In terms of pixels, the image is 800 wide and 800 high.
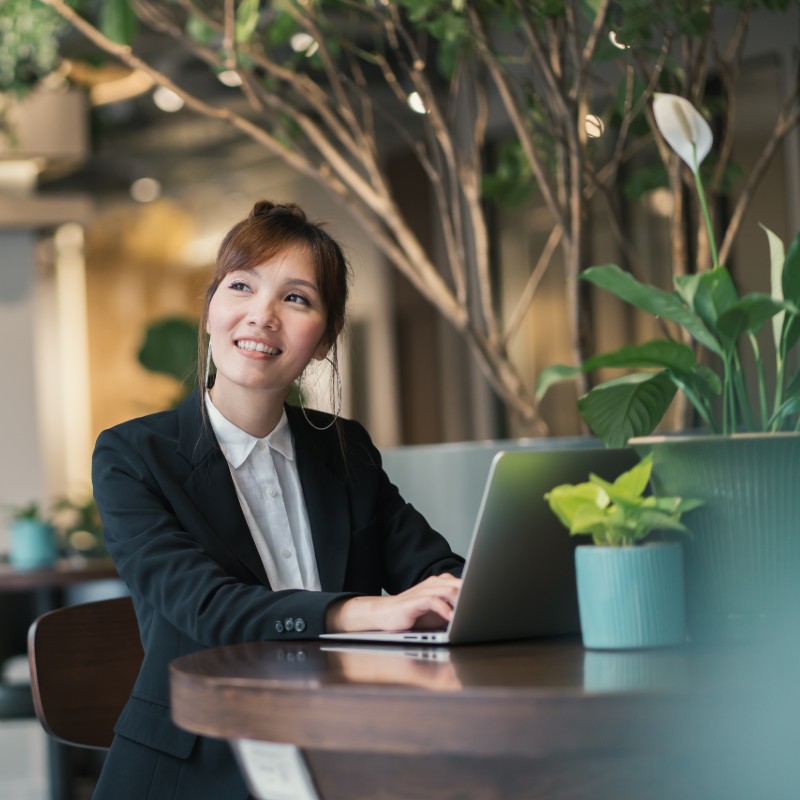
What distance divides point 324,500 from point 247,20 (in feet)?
5.15

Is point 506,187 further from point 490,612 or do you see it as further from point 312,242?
point 490,612

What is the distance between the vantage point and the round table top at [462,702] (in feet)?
3.50

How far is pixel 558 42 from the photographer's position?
2971 mm

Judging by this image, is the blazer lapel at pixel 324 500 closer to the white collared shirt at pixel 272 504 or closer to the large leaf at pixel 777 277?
the white collared shirt at pixel 272 504

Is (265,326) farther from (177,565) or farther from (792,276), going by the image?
(792,276)

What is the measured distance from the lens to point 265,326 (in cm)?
179

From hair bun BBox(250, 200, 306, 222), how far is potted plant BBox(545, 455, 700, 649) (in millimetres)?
729

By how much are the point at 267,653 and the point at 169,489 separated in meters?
0.36

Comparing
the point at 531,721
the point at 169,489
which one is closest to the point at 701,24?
the point at 169,489

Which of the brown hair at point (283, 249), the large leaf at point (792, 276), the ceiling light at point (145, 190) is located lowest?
the large leaf at point (792, 276)

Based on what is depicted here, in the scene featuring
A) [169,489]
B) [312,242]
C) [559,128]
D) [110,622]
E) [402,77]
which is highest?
[402,77]

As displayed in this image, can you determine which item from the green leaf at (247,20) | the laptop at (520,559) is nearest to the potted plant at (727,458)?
the laptop at (520,559)

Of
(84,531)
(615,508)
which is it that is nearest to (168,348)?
(84,531)

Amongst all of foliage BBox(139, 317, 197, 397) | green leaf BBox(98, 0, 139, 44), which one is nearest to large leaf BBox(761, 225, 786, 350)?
green leaf BBox(98, 0, 139, 44)
